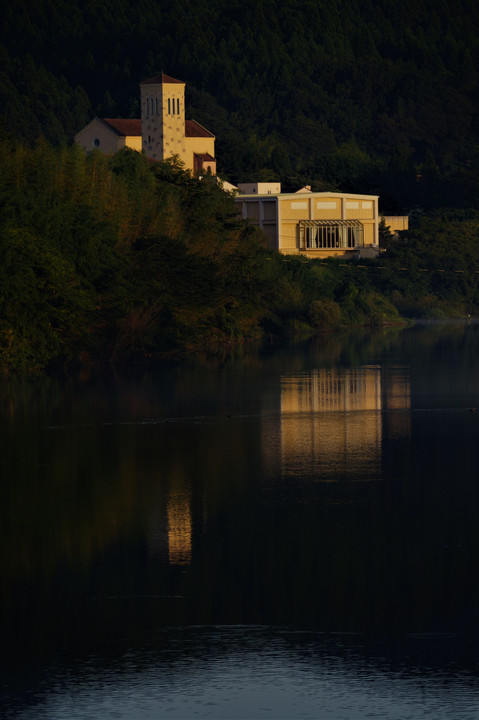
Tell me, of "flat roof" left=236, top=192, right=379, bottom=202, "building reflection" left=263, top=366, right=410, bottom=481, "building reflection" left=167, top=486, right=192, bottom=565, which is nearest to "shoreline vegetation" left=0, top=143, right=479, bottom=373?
Result: "building reflection" left=263, top=366, right=410, bottom=481

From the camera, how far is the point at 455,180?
139000mm

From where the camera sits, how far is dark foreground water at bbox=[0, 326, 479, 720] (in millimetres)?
10906

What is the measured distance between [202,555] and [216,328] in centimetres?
4624

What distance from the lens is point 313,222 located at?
115 meters

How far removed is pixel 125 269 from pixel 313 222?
6876 cm

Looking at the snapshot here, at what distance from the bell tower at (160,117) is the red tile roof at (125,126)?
57.7ft

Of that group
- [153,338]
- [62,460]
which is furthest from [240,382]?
[62,460]

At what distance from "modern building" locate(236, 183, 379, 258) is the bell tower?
7.74 m

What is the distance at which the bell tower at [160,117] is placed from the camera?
108062mm

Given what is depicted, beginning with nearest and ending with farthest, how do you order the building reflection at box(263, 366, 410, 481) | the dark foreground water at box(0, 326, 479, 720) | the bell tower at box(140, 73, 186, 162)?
the dark foreground water at box(0, 326, 479, 720), the building reflection at box(263, 366, 410, 481), the bell tower at box(140, 73, 186, 162)

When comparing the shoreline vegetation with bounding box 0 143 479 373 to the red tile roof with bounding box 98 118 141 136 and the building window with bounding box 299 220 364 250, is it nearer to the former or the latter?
the building window with bounding box 299 220 364 250

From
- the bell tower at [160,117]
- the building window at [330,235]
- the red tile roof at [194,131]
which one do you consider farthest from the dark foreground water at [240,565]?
the red tile roof at [194,131]

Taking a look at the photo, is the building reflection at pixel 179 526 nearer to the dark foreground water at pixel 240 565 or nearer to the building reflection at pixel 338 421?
the dark foreground water at pixel 240 565

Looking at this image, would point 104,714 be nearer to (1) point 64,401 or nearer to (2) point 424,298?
(1) point 64,401
